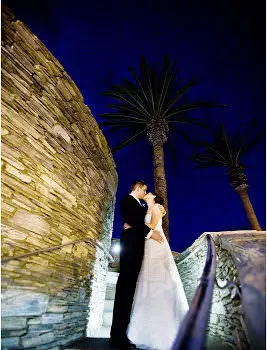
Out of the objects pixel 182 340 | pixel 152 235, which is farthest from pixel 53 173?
pixel 182 340

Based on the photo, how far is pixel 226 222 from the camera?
33594mm

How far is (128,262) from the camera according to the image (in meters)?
2.76

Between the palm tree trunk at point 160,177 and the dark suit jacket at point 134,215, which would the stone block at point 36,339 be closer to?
the dark suit jacket at point 134,215

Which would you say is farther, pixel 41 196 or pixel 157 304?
pixel 157 304

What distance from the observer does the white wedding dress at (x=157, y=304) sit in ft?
7.82

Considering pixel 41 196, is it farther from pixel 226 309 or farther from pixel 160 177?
pixel 160 177

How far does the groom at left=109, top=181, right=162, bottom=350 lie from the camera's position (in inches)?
97.7

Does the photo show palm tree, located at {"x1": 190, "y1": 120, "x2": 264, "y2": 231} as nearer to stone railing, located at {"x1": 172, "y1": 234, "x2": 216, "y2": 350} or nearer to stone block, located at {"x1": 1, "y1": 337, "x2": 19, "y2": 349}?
stone railing, located at {"x1": 172, "y1": 234, "x2": 216, "y2": 350}

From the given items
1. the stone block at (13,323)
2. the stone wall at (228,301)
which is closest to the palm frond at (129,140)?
the stone wall at (228,301)

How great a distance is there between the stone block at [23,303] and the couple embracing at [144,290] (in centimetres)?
91

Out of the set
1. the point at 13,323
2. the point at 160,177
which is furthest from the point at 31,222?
A: the point at 160,177

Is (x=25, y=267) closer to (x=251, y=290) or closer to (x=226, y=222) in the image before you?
(x=251, y=290)

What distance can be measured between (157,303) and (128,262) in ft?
1.96

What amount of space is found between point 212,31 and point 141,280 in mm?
17855
